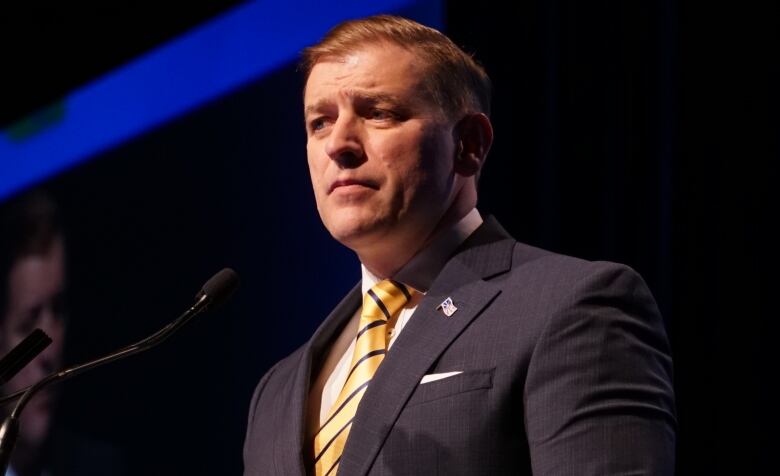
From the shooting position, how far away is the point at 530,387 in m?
1.59

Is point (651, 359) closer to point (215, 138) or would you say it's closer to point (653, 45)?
point (653, 45)

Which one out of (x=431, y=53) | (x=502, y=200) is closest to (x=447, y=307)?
(x=431, y=53)

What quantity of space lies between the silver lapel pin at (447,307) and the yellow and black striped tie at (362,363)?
14 centimetres

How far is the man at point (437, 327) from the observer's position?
1572 millimetres

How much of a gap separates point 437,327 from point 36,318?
2323 millimetres

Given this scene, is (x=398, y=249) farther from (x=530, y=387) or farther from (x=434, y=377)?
(x=530, y=387)

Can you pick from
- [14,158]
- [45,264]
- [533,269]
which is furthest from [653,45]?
[14,158]

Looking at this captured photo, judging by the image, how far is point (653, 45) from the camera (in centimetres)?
267

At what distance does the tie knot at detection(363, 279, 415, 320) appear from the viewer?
6.27 ft

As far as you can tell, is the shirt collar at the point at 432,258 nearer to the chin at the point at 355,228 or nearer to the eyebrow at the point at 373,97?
the chin at the point at 355,228

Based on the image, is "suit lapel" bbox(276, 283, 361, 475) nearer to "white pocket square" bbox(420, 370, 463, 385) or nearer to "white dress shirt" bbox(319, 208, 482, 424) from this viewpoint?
"white dress shirt" bbox(319, 208, 482, 424)

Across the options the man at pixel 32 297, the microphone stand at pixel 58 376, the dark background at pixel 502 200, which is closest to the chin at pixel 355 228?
the microphone stand at pixel 58 376

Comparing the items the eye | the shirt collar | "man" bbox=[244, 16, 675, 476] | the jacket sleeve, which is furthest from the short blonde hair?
the jacket sleeve

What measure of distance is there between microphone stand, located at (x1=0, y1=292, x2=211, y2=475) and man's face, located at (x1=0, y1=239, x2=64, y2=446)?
206 centimetres
